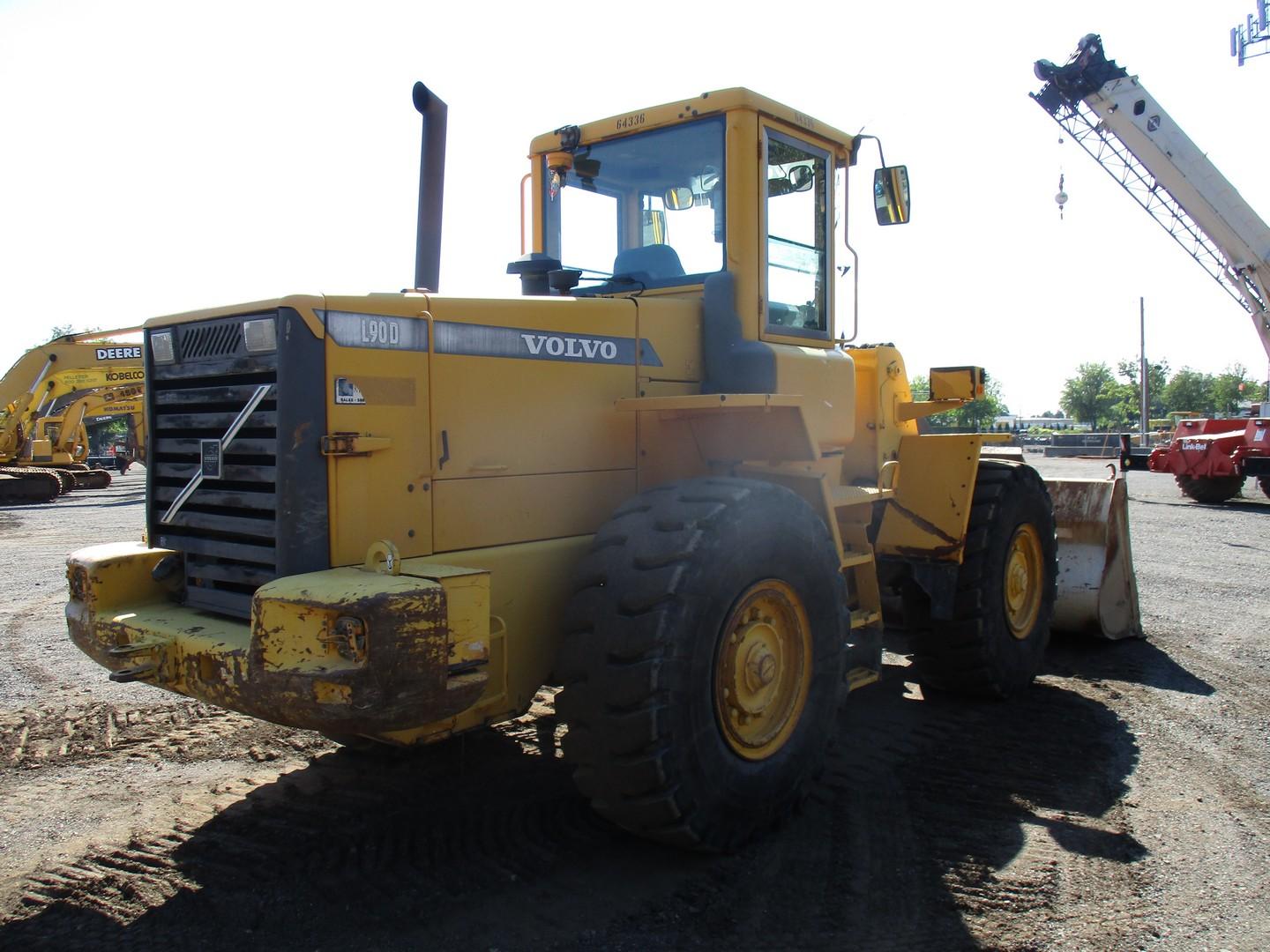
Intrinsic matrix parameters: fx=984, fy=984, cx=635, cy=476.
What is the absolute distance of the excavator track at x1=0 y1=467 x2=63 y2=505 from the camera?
75.0ft

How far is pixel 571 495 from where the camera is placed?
14.2 feet

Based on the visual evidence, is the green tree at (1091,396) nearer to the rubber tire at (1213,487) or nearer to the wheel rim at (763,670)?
the rubber tire at (1213,487)

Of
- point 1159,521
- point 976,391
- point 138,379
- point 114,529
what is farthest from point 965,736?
point 138,379

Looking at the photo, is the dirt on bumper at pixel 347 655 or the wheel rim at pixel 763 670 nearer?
the dirt on bumper at pixel 347 655

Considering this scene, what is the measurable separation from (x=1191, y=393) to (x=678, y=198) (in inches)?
3393

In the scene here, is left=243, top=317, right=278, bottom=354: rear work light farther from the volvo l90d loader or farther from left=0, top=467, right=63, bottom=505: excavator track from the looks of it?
left=0, top=467, right=63, bottom=505: excavator track

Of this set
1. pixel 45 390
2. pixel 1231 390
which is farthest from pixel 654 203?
pixel 1231 390

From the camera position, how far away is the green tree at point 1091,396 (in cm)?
8425

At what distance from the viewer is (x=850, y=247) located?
5.57m

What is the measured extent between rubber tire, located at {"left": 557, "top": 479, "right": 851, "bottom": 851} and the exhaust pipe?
5.13 feet

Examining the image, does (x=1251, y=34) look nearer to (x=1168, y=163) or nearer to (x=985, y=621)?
(x=1168, y=163)

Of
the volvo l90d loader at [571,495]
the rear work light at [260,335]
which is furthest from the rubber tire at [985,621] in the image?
the rear work light at [260,335]

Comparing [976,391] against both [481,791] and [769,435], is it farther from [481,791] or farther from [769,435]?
[481,791]

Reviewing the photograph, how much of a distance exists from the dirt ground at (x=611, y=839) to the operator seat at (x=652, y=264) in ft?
8.14
